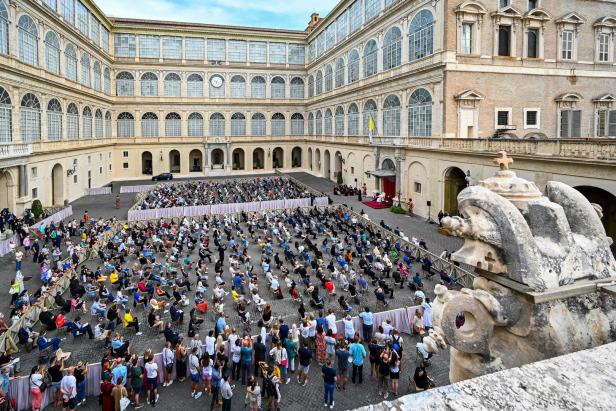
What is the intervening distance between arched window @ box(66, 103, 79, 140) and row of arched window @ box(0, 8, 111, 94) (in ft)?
10.5

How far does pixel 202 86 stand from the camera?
211ft

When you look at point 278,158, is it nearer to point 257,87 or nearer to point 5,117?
point 257,87

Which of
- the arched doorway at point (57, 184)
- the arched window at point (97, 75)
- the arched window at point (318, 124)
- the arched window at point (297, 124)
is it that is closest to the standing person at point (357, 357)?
the arched doorway at point (57, 184)

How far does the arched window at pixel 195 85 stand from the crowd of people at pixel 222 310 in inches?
1524

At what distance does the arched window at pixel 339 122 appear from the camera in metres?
53.4

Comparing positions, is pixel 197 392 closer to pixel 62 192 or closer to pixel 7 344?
pixel 7 344

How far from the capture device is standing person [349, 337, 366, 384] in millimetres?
11992

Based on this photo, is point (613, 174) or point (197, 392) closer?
point (197, 392)

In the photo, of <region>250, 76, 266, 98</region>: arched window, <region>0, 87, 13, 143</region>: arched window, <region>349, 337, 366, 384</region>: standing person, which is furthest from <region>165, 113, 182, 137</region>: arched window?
<region>349, 337, 366, 384</region>: standing person

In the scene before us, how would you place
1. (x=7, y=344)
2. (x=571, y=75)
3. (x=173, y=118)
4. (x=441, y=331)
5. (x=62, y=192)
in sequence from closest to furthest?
(x=441, y=331)
(x=7, y=344)
(x=571, y=75)
(x=62, y=192)
(x=173, y=118)

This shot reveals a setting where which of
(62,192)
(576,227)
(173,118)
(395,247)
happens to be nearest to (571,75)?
(395,247)

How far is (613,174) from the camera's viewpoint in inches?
731

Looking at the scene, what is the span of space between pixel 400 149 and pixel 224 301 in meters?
24.9

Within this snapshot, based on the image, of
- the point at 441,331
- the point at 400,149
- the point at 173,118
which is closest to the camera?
the point at 441,331
